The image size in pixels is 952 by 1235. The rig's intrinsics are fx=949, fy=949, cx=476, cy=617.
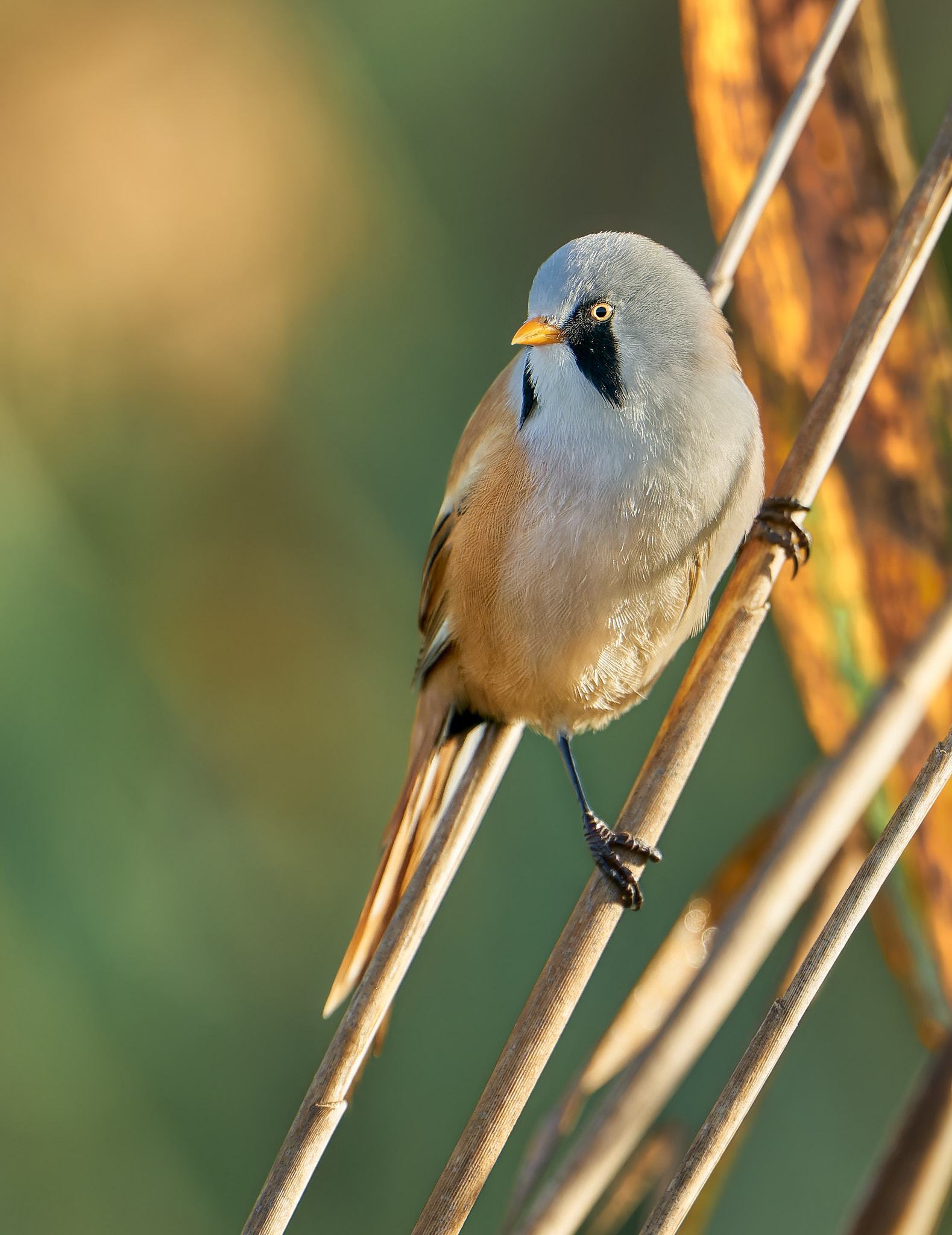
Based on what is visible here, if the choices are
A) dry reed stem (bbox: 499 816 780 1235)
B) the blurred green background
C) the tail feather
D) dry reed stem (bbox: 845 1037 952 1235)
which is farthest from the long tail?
the blurred green background

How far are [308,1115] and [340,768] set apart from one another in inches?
41.8

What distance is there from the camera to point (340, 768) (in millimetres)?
1747

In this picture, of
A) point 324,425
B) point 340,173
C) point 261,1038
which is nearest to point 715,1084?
point 261,1038

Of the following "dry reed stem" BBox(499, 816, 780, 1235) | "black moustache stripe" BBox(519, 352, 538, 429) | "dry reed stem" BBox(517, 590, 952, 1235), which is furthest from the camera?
"dry reed stem" BBox(499, 816, 780, 1235)

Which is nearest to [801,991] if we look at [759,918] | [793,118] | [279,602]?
[759,918]

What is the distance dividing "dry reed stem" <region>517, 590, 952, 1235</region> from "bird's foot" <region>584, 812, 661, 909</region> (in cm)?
8

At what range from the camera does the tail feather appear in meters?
0.93

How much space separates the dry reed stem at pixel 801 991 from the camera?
0.61 m

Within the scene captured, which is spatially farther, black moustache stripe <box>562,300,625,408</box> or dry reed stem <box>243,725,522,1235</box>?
black moustache stripe <box>562,300,625,408</box>

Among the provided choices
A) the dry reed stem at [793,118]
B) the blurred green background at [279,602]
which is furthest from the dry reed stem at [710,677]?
the blurred green background at [279,602]

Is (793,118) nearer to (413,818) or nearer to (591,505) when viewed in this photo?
(591,505)

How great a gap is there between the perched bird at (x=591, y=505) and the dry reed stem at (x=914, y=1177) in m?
0.45

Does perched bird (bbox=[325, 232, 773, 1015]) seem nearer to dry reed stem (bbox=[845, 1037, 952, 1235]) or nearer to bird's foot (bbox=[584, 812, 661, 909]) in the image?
bird's foot (bbox=[584, 812, 661, 909])

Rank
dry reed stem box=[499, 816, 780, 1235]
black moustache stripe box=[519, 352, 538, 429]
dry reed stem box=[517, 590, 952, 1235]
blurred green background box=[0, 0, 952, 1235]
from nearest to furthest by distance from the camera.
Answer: dry reed stem box=[517, 590, 952, 1235] → black moustache stripe box=[519, 352, 538, 429] → dry reed stem box=[499, 816, 780, 1235] → blurred green background box=[0, 0, 952, 1235]
